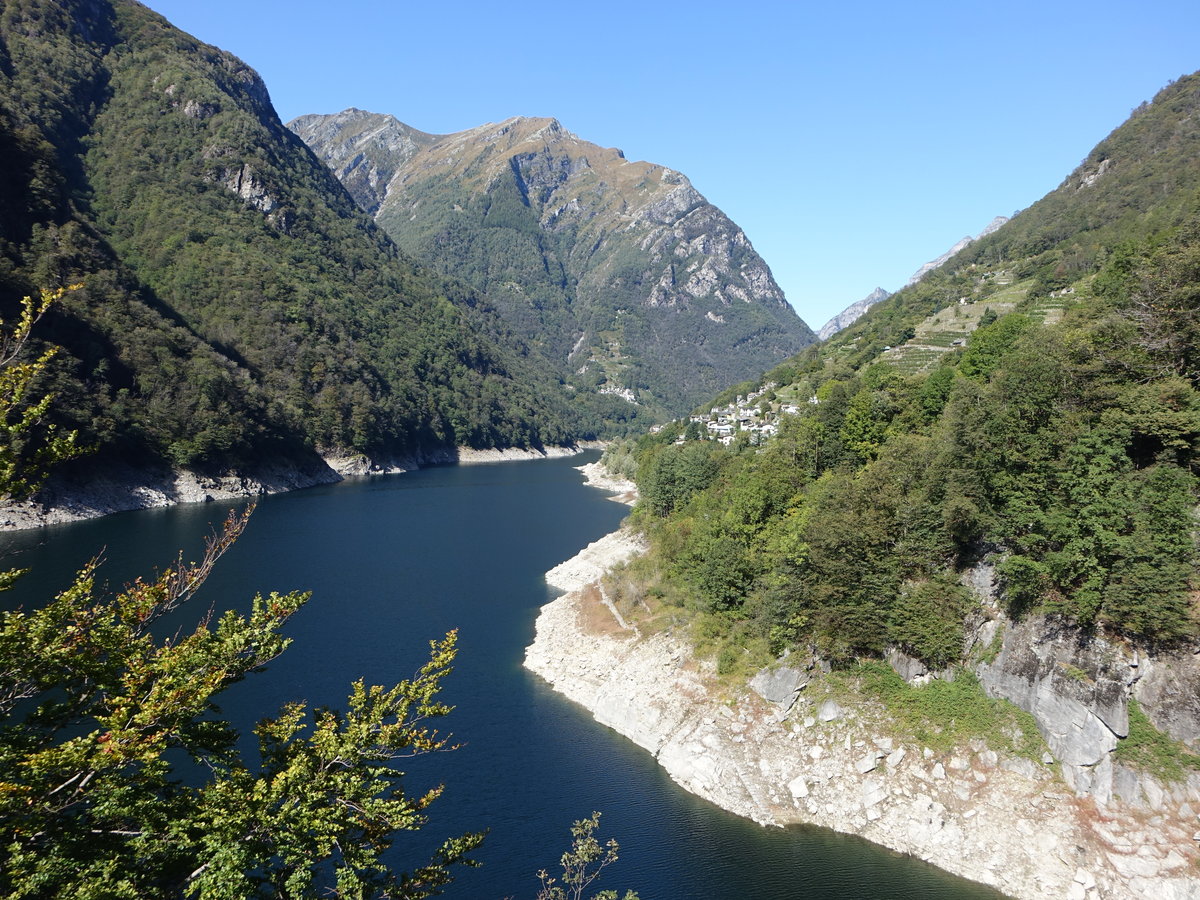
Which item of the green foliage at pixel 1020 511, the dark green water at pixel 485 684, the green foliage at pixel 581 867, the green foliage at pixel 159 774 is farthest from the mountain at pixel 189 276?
the green foliage at pixel 159 774

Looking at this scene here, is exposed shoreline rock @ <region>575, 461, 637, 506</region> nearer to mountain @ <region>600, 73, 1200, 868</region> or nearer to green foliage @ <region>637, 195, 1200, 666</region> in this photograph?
mountain @ <region>600, 73, 1200, 868</region>

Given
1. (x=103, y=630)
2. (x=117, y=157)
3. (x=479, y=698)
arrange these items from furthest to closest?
(x=117, y=157) → (x=479, y=698) → (x=103, y=630)

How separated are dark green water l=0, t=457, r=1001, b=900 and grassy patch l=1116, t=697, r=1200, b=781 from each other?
22.2ft

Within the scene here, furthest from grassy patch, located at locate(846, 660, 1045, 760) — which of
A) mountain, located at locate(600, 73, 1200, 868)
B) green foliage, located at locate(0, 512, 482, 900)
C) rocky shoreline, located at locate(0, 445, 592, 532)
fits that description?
rocky shoreline, located at locate(0, 445, 592, 532)

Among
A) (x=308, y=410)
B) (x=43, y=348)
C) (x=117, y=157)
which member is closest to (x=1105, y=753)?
(x=43, y=348)

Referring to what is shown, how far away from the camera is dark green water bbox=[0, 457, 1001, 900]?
23.8 m

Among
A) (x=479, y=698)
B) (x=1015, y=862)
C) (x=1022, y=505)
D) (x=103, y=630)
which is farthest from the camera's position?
(x=479, y=698)

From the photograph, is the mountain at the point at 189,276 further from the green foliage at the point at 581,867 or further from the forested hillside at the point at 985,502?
the green foliage at the point at 581,867

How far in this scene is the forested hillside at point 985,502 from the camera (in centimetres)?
2492

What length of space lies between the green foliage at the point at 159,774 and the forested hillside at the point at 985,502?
2408 cm

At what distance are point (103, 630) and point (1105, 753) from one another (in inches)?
1156

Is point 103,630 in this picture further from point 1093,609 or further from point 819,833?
point 1093,609

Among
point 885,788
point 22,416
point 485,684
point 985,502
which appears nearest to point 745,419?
point 485,684

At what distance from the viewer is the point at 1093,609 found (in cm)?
2464
